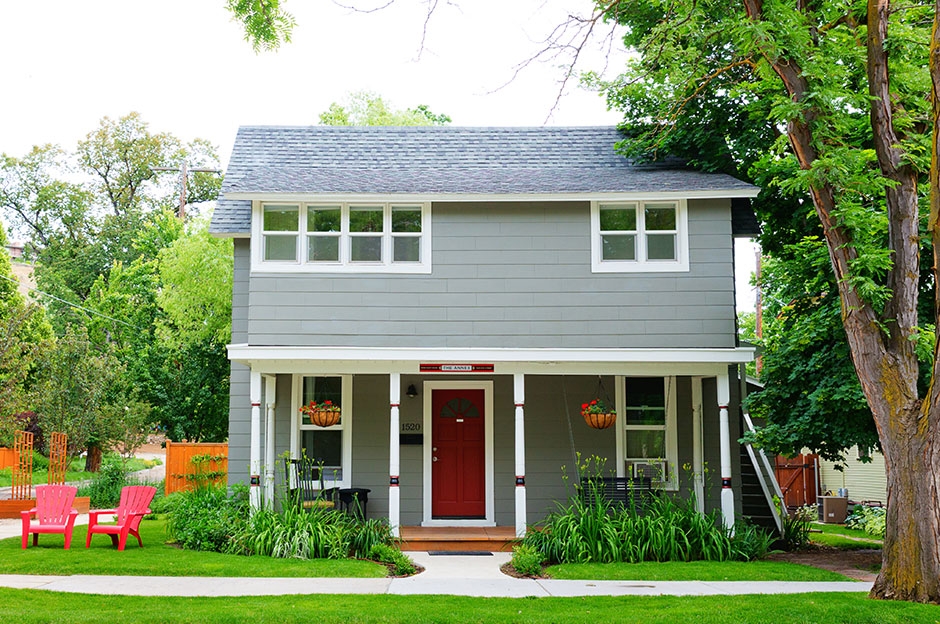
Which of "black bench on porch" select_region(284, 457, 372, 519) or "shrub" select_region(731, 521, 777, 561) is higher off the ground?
"black bench on porch" select_region(284, 457, 372, 519)

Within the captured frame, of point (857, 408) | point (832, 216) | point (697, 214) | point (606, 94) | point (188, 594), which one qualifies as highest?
point (606, 94)

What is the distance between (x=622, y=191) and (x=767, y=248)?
4.02 metres

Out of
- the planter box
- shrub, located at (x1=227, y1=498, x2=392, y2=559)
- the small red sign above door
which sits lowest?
the planter box

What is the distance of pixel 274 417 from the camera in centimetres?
1484

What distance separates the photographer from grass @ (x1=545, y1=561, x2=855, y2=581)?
35.9ft

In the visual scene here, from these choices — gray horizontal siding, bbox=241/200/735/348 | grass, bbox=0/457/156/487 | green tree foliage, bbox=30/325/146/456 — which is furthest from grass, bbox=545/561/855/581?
grass, bbox=0/457/156/487

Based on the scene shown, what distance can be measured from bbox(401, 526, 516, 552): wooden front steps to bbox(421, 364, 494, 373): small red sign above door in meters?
2.47

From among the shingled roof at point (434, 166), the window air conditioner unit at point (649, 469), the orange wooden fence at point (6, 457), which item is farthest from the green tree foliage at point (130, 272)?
the window air conditioner unit at point (649, 469)

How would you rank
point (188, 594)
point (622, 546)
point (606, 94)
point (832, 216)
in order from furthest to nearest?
point (606, 94)
point (622, 546)
point (832, 216)
point (188, 594)

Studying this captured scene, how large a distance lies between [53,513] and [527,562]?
6.66 m

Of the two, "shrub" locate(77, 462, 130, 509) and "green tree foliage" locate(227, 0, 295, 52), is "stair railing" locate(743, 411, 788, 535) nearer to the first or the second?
"green tree foliage" locate(227, 0, 295, 52)

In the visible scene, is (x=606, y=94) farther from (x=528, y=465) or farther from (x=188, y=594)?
(x=188, y=594)

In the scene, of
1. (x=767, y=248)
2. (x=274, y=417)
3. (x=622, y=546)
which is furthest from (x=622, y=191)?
(x=274, y=417)

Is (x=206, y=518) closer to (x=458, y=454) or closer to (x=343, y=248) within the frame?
(x=458, y=454)
